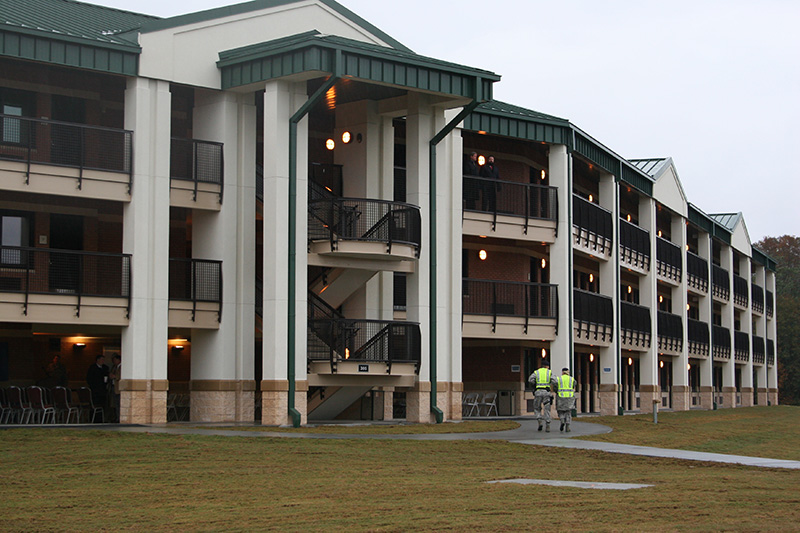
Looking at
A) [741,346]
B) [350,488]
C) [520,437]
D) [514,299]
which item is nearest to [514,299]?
[514,299]

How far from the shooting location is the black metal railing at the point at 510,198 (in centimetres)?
3616

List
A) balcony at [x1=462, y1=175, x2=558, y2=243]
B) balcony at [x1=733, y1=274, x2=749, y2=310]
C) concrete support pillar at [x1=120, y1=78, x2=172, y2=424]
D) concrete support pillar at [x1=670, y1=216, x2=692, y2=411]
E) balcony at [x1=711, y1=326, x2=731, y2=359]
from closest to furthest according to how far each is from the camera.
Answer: concrete support pillar at [x1=120, y1=78, x2=172, y2=424] < balcony at [x1=462, y1=175, x2=558, y2=243] < concrete support pillar at [x1=670, y1=216, x2=692, y2=411] < balcony at [x1=711, y1=326, x2=731, y2=359] < balcony at [x1=733, y1=274, x2=749, y2=310]

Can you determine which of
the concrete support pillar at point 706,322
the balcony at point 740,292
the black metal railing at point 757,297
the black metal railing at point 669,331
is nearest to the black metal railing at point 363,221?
the black metal railing at point 669,331

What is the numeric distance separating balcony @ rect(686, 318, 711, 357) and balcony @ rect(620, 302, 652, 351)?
838cm

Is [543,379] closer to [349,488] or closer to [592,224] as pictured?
[349,488]

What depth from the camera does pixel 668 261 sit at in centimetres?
5344

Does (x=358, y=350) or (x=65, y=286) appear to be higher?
(x=65, y=286)

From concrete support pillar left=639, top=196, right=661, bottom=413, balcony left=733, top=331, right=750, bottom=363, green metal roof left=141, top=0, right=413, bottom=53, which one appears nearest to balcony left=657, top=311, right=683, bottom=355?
concrete support pillar left=639, top=196, right=661, bottom=413

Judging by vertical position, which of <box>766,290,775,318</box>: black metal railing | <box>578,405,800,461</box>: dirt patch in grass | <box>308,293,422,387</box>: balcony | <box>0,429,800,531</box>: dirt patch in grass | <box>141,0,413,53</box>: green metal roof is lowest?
<box>578,405,800,461</box>: dirt patch in grass

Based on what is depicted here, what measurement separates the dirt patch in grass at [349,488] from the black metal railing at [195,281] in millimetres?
6797

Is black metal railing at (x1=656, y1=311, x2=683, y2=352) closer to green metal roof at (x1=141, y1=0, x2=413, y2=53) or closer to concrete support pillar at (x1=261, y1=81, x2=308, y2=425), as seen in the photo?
green metal roof at (x1=141, y1=0, x2=413, y2=53)

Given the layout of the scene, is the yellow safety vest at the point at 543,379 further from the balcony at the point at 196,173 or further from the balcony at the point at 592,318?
the balcony at the point at 592,318

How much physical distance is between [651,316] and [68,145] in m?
28.6

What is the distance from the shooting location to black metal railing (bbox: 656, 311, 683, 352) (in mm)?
51344
